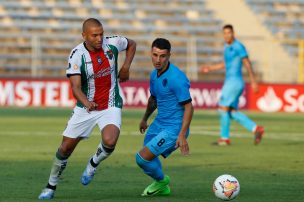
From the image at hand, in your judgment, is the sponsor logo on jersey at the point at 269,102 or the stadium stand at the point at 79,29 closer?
the sponsor logo on jersey at the point at 269,102

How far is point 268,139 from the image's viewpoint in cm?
2036

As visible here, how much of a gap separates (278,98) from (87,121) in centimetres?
2441

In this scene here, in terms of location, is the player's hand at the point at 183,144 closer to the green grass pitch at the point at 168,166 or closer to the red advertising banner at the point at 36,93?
the green grass pitch at the point at 168,166

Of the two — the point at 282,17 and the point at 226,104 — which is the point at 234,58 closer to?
the point at 226,104

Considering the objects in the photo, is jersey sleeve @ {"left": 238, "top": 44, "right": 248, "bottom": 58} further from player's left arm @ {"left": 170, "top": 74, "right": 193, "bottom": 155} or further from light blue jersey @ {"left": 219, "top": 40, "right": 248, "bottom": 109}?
player's left arm @ {"left": 170, "top": 74, "right": 193, "bottom": 155}

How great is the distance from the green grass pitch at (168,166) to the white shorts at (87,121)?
0.72m

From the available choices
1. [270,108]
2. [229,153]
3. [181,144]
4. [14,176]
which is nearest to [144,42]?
[270,108]

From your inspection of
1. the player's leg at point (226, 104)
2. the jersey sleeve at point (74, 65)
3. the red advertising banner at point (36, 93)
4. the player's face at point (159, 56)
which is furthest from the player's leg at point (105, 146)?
the red advertising banner at point (36, 93)

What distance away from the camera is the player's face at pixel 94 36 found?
9.77m

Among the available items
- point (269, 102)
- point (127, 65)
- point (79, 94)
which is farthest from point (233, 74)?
point (269, 102)

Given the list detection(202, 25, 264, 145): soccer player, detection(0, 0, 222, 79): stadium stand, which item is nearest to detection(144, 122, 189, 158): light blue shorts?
detection(202, 25, 264, 145): soccer player

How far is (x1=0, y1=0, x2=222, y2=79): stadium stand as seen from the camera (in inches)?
1398

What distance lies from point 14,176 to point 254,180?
3.23m

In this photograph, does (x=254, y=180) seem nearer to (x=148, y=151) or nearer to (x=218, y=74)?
(x=148, y=151)
